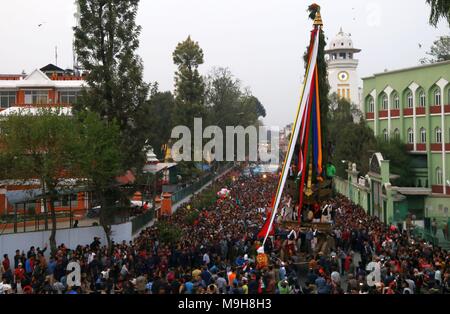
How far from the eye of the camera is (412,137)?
39.5 m

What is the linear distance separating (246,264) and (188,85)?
30.0 m

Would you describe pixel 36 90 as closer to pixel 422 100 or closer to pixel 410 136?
pixel 422 100

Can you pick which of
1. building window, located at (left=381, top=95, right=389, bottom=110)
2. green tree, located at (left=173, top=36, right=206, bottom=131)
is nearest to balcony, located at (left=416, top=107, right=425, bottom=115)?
building window, located at (left=381, top=95, right=389, bottom=110)

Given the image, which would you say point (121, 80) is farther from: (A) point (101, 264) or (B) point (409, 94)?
(B) point (409, 94)

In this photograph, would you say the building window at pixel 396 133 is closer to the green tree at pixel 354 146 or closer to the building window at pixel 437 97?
the green tree at pixel 354 146

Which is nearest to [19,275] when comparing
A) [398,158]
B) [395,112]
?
[398,158]

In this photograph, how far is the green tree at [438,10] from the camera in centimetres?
1678

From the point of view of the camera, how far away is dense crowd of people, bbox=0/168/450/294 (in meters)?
11.7

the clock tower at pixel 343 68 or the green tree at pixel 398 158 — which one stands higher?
the clock tower at pixel 343 68

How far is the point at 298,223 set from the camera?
20359mm

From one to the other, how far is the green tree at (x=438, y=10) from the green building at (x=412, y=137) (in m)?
12.0

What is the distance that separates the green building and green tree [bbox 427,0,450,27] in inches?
472

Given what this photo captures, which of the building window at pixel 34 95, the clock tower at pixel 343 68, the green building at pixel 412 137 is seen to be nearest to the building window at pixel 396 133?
the green building at pixel 412 137
